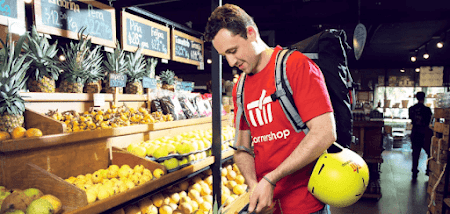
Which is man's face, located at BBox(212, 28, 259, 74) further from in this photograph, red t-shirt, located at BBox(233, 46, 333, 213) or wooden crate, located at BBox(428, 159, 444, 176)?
wooden crate, located at BBox(428, 159, 444, 176)

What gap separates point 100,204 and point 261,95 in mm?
1043

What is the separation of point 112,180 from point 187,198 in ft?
3.15

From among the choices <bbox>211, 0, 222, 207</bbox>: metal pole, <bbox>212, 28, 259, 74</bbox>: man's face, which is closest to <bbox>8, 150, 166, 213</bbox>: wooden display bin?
<bbox>211, 0, 222, 207</bbox>: metal pole

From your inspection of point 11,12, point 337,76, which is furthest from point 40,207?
point 11,12

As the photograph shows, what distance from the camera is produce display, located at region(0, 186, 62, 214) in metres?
1.38

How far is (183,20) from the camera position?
669 cm

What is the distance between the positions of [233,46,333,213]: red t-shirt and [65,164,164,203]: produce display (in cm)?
86

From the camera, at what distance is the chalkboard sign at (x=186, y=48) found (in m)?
4.11

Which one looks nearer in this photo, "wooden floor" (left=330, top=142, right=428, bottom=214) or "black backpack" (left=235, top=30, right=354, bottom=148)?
"black backpack" (left=235, top=30, right=354, bottom=148)

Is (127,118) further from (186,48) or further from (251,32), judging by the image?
(186,48)

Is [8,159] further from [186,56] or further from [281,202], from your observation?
[186,56]

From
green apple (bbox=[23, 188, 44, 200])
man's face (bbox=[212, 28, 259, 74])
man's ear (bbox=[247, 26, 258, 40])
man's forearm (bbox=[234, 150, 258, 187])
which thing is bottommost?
green apple (bbox=[23, 188, 44, 200])

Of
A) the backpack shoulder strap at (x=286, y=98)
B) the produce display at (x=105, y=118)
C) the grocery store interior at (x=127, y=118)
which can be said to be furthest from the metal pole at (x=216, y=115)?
the backpack shoulder strap at (x=286, y=98)

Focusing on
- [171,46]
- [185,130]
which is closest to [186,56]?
[171,46]
